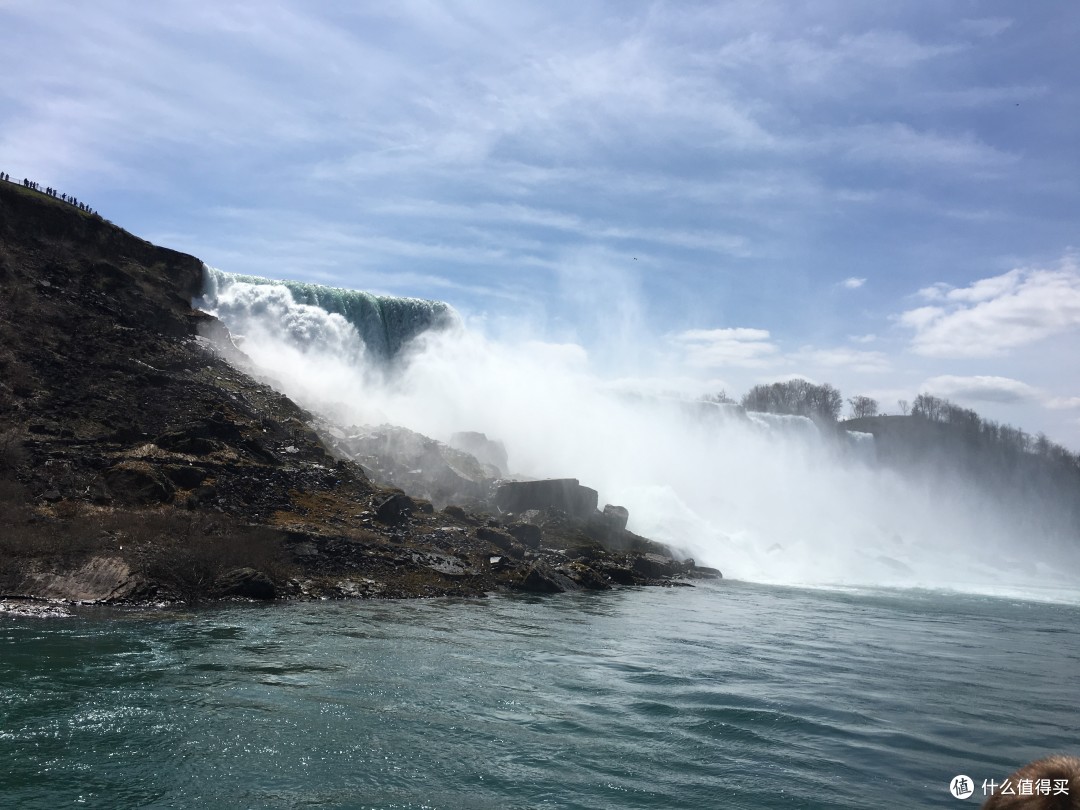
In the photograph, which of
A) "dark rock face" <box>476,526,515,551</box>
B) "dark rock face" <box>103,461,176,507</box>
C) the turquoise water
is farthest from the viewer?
"dark rock face" <box>476,526,515,551</box>

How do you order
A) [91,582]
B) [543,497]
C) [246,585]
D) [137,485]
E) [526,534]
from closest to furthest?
[91,582] < [246,585] < [137,485] < [526,534] < [543,497]

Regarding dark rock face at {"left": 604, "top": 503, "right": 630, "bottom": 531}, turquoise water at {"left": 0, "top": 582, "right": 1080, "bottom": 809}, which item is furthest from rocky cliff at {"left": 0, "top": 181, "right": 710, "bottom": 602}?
turquoise water at {"left": 0, "top": 582, "right": 1080, "bottom": 809}

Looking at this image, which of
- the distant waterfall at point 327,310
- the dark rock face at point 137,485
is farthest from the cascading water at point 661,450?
the dark rock face at point 137,485

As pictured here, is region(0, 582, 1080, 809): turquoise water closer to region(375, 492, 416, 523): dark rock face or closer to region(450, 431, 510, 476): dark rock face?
A: region(375, 492, 416, 523): dark rock face

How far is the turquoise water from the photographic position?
31.1 ft

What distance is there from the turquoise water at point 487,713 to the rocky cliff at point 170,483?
2.94 meters

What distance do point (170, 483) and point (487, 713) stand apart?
18.3 m

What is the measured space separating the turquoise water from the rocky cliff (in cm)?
294

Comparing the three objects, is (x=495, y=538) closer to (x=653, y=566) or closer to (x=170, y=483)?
(x=653, y=566)

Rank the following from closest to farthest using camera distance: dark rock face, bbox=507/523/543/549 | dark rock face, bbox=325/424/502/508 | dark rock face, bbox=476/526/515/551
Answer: dark rock face, bbox=476/526/515/551, dark rock face, bbox=507/523/543/549, dark rock face, bbox=325/424/502/508

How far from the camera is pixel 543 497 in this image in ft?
133

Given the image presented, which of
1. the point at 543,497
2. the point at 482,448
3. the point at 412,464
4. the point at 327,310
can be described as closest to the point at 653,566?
the point at 543,497

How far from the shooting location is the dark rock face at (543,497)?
40375mm

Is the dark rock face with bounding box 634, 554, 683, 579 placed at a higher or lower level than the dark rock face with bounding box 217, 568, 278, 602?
lower
